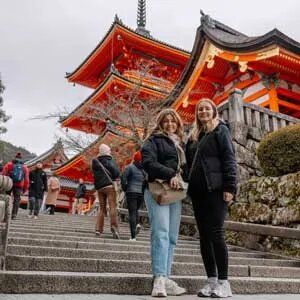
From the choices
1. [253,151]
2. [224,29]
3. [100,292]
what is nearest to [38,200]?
[253,151]

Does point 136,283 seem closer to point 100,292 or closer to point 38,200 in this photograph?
point 100,292

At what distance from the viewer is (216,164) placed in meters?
3.07

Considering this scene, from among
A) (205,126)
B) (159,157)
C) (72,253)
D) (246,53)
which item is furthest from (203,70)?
(159,157)

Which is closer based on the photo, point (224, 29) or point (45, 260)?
point (45, 260)

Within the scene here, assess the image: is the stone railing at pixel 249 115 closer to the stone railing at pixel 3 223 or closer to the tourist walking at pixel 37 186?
the tourist walking at pixel 37 186

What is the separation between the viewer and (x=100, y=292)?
118 inches

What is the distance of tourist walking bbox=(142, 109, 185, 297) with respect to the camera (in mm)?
2914

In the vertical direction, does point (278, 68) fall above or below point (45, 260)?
above

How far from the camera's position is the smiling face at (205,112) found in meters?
3.22

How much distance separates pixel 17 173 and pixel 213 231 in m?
5.70

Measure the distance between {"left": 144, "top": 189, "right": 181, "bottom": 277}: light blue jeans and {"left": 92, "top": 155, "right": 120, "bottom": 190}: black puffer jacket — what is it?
2.92 m

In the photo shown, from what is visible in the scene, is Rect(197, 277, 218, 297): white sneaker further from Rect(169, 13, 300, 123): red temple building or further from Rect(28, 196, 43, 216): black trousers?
Rect(169, 13, 300, 123): red temple building

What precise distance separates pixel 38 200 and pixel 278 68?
7933 mm

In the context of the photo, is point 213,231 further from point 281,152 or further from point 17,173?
point 17,173
